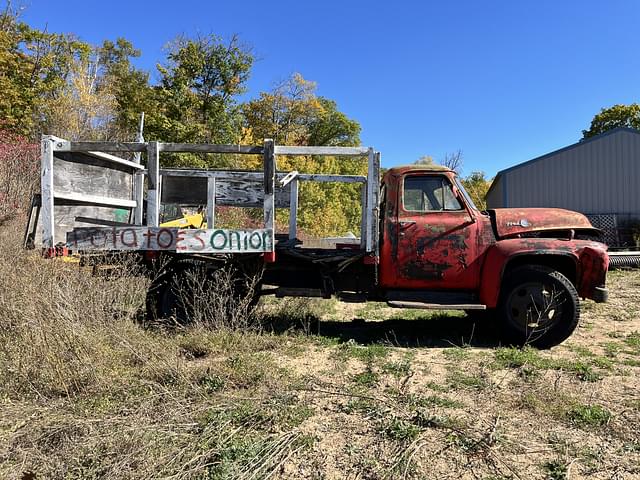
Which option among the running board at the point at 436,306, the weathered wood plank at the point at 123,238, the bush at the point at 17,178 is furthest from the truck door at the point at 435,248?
the bush at the point at 17,178

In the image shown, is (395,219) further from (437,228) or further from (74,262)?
(74,262)

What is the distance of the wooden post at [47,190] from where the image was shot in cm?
474

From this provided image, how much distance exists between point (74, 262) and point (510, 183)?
56.6ft

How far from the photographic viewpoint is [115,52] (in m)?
36.0

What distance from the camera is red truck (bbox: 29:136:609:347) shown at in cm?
493

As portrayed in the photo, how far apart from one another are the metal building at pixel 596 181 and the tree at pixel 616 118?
90.2ft

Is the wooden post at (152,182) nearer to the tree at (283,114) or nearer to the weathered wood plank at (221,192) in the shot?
the weathered wood plank at (221,192)

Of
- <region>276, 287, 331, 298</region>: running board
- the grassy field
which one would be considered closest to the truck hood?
the grassy field

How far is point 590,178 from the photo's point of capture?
55.0ft

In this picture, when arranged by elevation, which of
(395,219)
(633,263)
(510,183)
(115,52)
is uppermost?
(115,52)

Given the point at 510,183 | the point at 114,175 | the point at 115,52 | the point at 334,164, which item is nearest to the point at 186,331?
the point at 114,175

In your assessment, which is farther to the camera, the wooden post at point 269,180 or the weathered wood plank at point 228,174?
the weathered wood plank at point 228,174

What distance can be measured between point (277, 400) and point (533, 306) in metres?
3.42

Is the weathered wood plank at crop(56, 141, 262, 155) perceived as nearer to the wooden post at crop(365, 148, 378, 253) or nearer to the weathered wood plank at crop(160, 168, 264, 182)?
the weathered wood plank at crop(160, 168, 264, 182)
